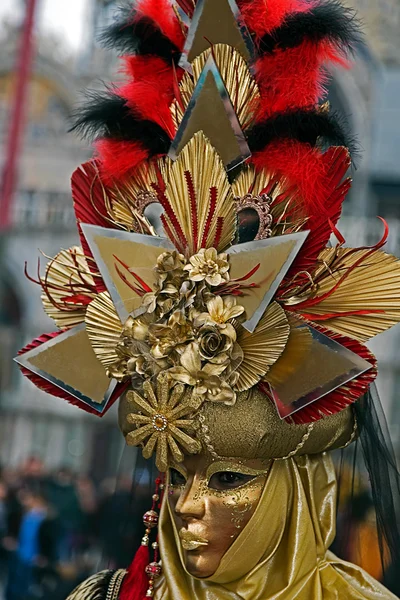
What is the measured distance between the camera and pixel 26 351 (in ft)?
9.49

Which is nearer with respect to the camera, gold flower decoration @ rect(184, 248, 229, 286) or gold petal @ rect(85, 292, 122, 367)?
gold flower decoration @ rect(184, 248, 229, 286)

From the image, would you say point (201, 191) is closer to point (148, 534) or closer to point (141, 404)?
point (141, 404)

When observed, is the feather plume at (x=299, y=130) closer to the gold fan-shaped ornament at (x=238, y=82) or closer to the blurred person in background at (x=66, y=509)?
the gold fan-shaped ornament at (x=238, y=82)

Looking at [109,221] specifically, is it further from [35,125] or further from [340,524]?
[35,125]

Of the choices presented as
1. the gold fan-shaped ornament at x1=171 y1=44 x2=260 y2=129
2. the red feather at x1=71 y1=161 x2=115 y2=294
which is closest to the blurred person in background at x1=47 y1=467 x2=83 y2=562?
the red feather at x1=71 y1=161 x2=115 y2=294

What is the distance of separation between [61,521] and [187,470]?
8.04 m

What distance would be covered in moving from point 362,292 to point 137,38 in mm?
983

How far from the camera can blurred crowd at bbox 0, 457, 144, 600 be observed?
8695mm

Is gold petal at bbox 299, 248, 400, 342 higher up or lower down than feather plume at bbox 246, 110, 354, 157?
lower down

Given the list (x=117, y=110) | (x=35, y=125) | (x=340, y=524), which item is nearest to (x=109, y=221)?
(x=117, y=110)

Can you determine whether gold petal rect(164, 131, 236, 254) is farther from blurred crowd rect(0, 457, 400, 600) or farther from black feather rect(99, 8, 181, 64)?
blurred crowd rect(0, 457, 400, 600)

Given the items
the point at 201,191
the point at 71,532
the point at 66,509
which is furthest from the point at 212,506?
the point at 66,509

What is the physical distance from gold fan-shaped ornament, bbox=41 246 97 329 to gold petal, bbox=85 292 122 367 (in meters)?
0.09

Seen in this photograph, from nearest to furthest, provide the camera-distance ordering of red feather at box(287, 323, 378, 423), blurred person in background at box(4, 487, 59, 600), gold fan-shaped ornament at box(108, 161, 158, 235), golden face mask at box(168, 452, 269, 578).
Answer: red feather at box(287, 323, 378, 423) → golden face mask at box(168, 452, 269, 578) → gold fan-shaped ornament at box(108, 161, 158, 235) → blurred person in background at box(4, 487, 59, 600)
